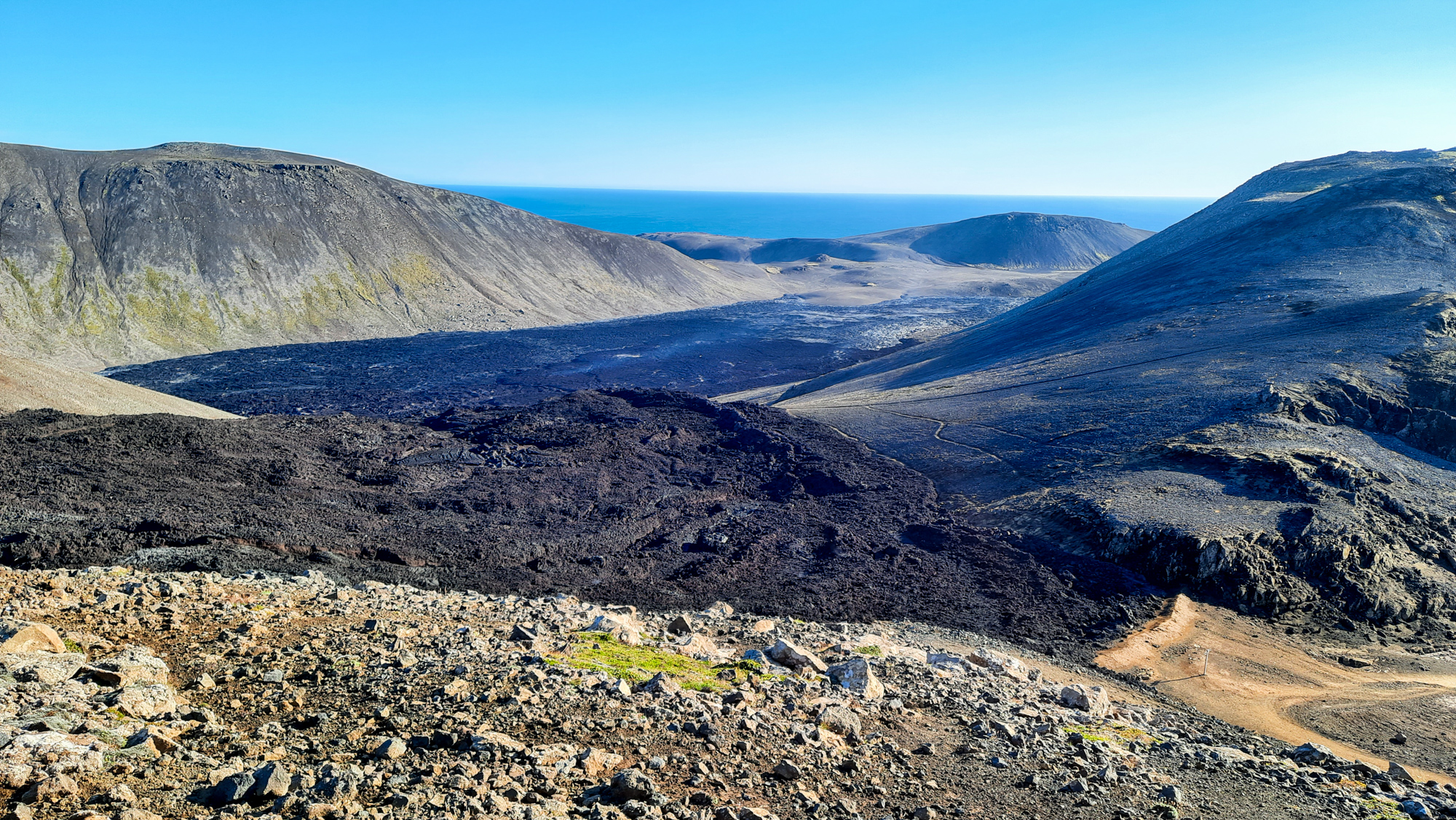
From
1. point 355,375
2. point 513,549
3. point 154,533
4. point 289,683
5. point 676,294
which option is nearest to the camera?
point 289,683

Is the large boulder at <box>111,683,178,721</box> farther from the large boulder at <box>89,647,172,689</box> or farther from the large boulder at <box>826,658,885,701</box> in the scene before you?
the large boulder at <box>826,658,885,701</box>

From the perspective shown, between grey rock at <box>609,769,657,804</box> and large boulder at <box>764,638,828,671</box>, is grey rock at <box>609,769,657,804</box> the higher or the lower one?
the higher one

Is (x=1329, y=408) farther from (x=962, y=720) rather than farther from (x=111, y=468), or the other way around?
(x=111, y=468)

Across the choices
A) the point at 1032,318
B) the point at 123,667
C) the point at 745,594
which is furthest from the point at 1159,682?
the point at 1032,318

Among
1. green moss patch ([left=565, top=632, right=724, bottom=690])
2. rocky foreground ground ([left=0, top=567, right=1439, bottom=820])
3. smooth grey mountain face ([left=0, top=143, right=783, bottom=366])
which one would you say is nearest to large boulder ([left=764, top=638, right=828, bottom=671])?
rocky foreground ground ([left=0, top=567, right=1439, bottom=820])

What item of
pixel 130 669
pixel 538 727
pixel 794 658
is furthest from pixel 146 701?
pixel 794 658

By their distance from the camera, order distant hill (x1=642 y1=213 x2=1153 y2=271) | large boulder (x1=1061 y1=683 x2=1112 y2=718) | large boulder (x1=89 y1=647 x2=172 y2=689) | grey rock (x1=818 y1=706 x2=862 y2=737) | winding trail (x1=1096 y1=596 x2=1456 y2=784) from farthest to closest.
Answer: distant hill (x1=642 y1=213 x2=1153 y2=271) < winding trail (x1=1096 y1=596 x2=1456 y2=784) < large boulder (x1=1061 y1=683 x2=1112 y2=718) < grey rock (x1=818 y1=706 x2=862 y2=737) < large boulder (x1=89 y1=647 x2=172 y2=689)
